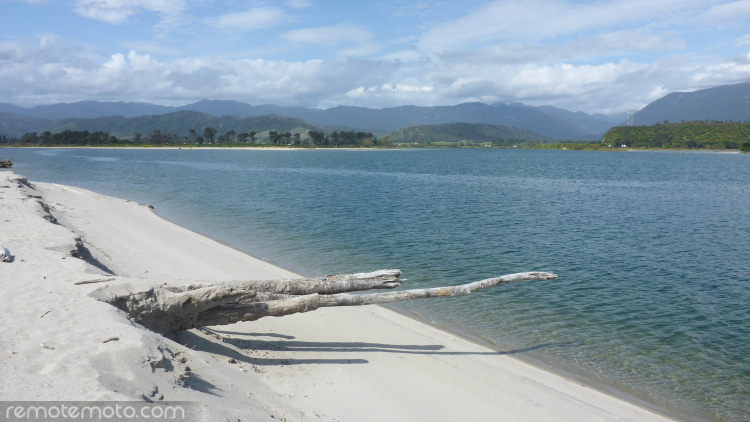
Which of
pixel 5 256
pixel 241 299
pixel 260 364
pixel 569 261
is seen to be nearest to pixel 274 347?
pixel 260 364

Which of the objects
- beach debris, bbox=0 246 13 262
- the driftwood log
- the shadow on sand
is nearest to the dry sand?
the shadow on sand

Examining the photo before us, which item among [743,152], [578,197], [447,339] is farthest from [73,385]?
[743,152]

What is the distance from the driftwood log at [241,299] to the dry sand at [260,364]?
497 mm

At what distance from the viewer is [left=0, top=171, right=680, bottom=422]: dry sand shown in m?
6.12

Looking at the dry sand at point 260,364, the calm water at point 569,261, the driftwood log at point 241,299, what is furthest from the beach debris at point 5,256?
the calm water at point 569,261

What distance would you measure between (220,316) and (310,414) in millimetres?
3010

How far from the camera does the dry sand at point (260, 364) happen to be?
612cm

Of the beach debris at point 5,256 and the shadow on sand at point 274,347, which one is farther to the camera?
the beach debris at point 5,256

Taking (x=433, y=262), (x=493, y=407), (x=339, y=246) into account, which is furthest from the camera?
(x=339, y=246)

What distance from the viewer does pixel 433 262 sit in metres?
20.1

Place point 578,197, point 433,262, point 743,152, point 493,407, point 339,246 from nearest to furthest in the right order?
point 493,407
point 433,262
point 339,246
point 578,197
point 743,152

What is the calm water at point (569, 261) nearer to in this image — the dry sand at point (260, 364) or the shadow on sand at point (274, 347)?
the dry sand at point (260, 364)

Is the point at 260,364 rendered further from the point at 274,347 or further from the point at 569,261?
the point at 569,261

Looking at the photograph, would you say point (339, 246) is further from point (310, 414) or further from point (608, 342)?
point (310, 414)
